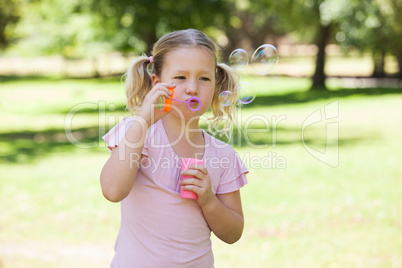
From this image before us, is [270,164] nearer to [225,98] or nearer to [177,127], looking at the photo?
[225,98]

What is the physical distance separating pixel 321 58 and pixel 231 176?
23058 mm

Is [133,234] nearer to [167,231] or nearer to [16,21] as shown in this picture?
[167,231]

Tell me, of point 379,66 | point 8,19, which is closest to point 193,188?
point 379,66

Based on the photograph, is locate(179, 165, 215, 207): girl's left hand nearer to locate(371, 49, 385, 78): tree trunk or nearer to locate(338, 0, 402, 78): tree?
locate(338, 0, 402, 78): tree

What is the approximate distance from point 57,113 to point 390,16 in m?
13.1

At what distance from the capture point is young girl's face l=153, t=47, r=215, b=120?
2.09 meters

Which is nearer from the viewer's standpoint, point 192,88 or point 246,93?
point 192,88

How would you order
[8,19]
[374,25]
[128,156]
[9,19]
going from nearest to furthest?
[128,156]
[374,25]
[8,19]
[9,19]

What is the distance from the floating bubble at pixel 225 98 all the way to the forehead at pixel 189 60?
33 cm

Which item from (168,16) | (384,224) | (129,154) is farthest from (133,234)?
(168,16)

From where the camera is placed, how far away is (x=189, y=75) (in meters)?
2.12

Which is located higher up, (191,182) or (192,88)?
(192,88)

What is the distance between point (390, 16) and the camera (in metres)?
20.3

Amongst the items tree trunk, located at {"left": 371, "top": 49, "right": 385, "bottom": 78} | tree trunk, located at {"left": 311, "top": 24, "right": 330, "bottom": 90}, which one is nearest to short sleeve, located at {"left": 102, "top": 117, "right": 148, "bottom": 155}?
tree trunk, located at {"left": 311, "top": 24, "right": 330, "bottom": 90}
